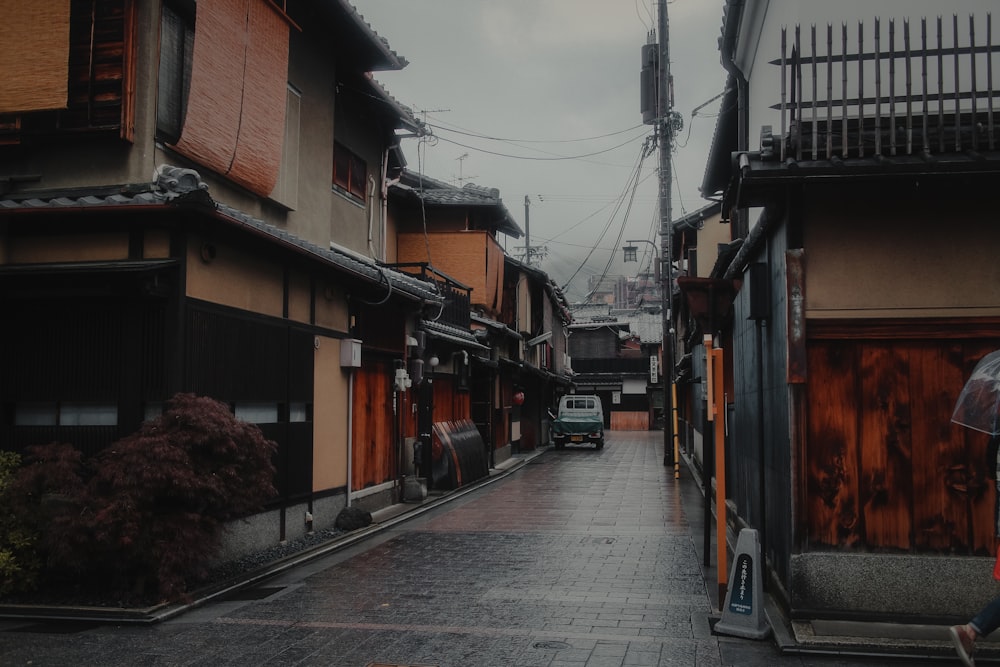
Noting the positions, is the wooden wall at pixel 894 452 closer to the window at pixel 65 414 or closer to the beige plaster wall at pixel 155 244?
the beige plaster wall at pixel 155 244

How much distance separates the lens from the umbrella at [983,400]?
20.6 ft

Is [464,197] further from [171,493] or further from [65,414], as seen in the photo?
[171,493]

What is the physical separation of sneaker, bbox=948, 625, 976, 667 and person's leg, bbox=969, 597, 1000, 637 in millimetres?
66

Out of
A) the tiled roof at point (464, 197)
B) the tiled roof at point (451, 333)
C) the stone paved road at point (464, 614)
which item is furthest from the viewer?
the tiled roof at point (464, 197)

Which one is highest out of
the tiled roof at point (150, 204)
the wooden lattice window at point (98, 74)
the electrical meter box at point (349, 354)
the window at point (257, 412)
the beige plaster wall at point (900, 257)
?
the wooden lattice window at point (98, 74)

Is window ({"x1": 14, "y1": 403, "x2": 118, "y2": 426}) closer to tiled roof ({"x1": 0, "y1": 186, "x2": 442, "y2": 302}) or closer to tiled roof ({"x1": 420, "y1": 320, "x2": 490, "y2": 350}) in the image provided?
tiled roof ({"x1": 0, "y1": 186, "x2": 442, "y2": 302})

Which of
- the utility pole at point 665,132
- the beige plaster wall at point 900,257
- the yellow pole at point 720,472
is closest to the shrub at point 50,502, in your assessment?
the yellow pole at point 720,472

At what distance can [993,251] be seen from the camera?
301 inches

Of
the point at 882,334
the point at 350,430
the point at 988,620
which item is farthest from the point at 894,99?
the point at 350,430

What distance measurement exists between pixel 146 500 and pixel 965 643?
305 inches

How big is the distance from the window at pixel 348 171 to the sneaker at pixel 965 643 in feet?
43.1

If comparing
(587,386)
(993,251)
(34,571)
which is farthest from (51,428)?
(587,386)

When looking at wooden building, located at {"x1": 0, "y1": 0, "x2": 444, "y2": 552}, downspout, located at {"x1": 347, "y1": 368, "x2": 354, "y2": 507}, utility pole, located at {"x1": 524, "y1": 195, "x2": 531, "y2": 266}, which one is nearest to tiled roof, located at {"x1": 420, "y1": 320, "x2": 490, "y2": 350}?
downspout, located at {"x1": 347, "y1": 368, "x2": 354, "y2": 507}

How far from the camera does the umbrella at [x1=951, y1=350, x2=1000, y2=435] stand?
6293mm
